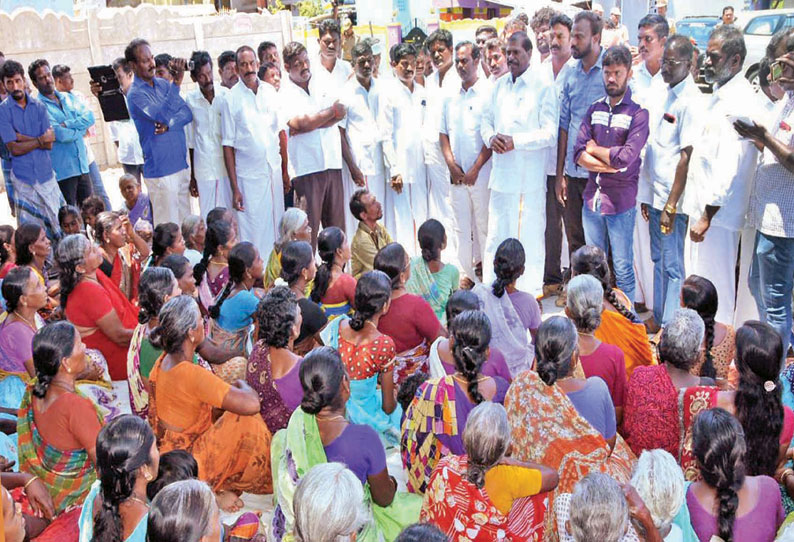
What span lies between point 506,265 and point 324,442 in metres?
1.70

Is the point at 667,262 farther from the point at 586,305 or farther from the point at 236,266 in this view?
the point at 236,266

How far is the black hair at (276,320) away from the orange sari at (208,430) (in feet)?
1.00

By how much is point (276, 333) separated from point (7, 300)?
64.7 inches

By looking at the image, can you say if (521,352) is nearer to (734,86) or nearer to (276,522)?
(276,522)

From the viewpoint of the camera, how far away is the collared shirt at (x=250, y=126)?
271 inches

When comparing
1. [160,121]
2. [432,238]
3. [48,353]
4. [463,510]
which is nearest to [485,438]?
[463,510]

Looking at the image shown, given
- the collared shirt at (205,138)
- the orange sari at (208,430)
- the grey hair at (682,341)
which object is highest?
the collared shirt at (205,138)

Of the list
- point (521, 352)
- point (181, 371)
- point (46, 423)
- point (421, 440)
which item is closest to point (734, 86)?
point (521, 352)

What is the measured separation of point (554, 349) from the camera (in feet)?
10.2

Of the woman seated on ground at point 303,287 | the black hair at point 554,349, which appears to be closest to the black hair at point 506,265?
the woman seated on ground at point 303,287

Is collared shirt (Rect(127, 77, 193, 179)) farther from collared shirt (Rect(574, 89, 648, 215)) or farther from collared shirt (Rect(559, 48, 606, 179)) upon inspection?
collared shirt (Rect(574, 89, 648, 215))

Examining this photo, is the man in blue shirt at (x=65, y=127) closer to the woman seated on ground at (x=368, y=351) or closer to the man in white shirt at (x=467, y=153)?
the man in white shirt at (x=467, y=153)

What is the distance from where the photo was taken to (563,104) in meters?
6.07

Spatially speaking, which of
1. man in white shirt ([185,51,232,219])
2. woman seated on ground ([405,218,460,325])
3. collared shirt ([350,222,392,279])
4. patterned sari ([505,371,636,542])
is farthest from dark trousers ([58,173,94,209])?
patterned sari ([505,371,636,542])
